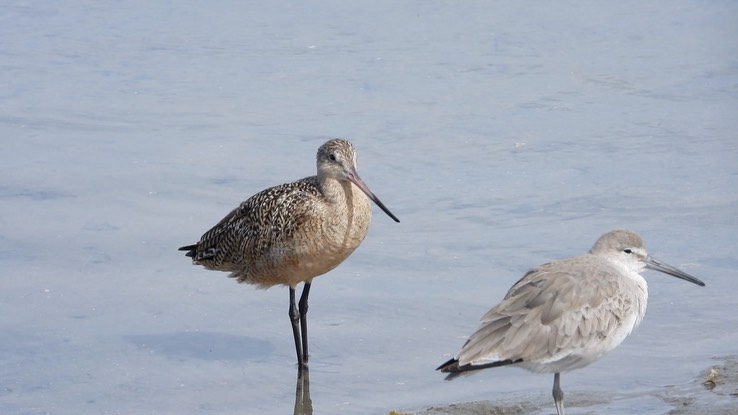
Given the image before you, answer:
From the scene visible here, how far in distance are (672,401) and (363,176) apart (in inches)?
149

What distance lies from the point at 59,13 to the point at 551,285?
895 cm

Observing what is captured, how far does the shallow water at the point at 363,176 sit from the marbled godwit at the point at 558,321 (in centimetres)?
48

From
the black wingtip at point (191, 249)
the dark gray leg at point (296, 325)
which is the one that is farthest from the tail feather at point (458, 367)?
the black wingtip at point (191, 249)

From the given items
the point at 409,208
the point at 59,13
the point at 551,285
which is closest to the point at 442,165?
the point at 409,208

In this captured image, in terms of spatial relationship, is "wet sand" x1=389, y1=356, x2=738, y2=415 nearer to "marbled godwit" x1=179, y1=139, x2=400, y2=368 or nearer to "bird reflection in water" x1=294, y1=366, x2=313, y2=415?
"bird reflection in water" x1=294, y1=366, x2=313, y2=415

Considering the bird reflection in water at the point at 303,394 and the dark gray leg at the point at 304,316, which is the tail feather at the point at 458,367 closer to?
the bird reflection in water at the point at 303,394

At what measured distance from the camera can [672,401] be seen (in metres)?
6.66

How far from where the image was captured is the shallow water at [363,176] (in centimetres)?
732

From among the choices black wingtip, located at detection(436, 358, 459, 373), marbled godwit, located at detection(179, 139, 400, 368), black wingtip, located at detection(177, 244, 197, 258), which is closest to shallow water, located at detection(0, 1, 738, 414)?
black wingtip, located at detection(177, 244, 197, 258)

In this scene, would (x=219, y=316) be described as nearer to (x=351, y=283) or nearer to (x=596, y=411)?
(x=351, y=283)

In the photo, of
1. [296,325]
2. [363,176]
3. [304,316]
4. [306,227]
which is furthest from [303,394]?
[363,176]

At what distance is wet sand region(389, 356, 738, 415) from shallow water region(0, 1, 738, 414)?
0.30 ft

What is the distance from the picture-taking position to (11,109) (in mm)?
11352

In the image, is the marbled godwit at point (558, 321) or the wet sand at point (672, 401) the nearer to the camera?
the marbled godwit at point (558, 321)
